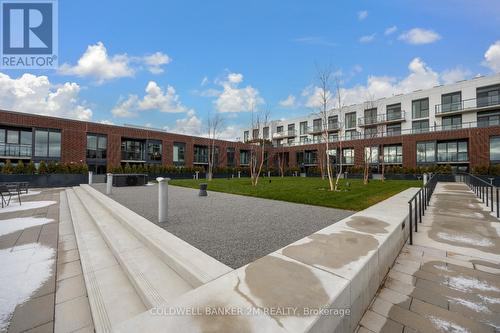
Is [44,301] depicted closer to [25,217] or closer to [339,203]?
[25,217]

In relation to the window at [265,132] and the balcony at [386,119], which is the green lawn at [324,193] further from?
the balcony at [386,119]

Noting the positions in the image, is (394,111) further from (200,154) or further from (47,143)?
(47,143)

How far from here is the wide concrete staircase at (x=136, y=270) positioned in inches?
102

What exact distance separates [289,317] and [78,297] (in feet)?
Result: 10.2

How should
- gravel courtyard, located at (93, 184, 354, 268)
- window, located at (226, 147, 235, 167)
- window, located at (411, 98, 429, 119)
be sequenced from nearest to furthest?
gravel courtyard, located at (93, 184, 354, 268) → window, located at (411, 98, 429, 119) → window, located at (226, 147, 235, 167)

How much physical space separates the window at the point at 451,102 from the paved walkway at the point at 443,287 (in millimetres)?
34253

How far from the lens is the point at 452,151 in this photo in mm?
27250

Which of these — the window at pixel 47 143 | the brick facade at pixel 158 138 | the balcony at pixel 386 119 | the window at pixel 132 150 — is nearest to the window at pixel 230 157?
the brick facade at pixel 158 138

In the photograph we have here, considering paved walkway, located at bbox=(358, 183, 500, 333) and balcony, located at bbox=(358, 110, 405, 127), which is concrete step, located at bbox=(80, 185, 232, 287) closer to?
paved walkway, located at bbox=(358, 183, 500, 333)

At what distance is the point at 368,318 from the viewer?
257cm

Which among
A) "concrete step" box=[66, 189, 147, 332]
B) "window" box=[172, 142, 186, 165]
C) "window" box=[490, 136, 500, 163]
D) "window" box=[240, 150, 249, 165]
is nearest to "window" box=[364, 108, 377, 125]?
"window" box=[490, 136, 500, 163]

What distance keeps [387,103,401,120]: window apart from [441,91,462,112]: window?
5370 millimetres

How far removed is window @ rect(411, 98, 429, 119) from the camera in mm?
32156

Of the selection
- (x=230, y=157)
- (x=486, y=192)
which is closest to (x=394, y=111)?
(x=230, y=157)
